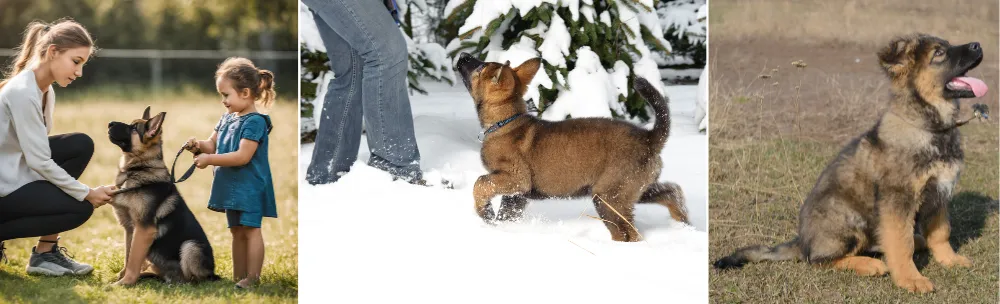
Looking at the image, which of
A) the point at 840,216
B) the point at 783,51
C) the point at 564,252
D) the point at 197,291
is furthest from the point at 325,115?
the point at 783,51

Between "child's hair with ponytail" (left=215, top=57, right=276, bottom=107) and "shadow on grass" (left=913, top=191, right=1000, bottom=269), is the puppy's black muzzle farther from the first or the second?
"shadow on grass" (left=913, top=191, right=1000, bottom=269)

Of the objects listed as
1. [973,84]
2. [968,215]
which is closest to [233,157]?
[973,84]

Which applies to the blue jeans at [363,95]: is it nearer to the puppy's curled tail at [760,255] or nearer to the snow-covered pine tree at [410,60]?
the snow-covered pine tree at [410,60]

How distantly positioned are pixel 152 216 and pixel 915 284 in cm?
347

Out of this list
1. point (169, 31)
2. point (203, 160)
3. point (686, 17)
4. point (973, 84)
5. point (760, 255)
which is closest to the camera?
point (203, 160)

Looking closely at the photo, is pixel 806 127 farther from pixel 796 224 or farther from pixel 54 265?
pixel 54 265

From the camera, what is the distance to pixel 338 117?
4223 mm

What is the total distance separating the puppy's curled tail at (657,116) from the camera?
12.8 ft

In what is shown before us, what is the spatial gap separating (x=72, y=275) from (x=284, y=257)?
938 millimetres

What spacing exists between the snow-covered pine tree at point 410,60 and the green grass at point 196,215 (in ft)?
1.80

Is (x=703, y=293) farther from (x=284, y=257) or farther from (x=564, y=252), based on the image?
(x=284, y=257)

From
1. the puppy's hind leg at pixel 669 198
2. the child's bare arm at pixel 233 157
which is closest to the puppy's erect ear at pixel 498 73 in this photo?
the puppy's hind leg at pixel 669 198

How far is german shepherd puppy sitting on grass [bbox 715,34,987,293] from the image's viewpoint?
4164mm

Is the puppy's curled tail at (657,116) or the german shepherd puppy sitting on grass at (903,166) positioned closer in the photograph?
the puppy's curled tail at (657,116)
